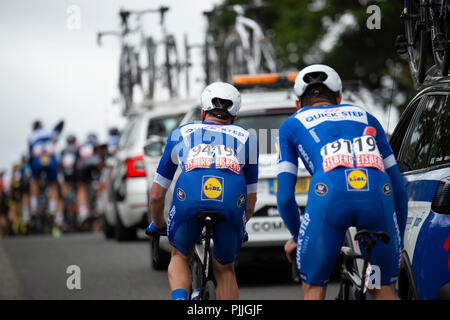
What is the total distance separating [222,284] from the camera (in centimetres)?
623

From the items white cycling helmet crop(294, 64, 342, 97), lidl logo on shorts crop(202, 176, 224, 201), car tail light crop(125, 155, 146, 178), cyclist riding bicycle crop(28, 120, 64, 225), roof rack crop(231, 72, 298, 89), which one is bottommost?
cyclist riding bicycle crop(28, 120, 64, 225)

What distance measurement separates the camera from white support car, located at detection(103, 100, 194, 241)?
15750 mm

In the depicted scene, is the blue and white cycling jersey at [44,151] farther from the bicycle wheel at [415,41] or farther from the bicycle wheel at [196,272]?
the bicycle wheel at [196,272]

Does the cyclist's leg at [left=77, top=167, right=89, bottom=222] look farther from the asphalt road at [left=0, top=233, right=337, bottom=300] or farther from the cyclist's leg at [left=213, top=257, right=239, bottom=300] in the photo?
the cyclist's leg at [left=213, top=257, right=239, bottom=300]

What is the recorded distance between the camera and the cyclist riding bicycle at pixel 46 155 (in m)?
23.3

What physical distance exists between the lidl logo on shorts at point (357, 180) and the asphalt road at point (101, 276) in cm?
429

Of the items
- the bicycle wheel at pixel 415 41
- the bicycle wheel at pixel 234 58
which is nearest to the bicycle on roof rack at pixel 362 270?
the bicycle wheel at pixel 415 41

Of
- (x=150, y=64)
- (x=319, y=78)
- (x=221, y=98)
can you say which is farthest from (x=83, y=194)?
(x=319, y=78)

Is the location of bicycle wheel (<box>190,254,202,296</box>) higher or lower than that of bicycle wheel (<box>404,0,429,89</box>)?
lower

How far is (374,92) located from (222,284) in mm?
34491

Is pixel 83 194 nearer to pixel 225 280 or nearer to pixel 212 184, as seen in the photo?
pixel 225 280

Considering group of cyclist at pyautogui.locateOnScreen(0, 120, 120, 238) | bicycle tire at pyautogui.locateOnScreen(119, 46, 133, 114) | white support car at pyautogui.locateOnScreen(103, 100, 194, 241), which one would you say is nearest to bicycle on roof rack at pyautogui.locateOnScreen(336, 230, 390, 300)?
white support car at pyautogui.locateOnScreen(103, 100, 194, 241)

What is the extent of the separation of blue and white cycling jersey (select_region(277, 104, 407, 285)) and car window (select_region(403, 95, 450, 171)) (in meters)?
0.57
